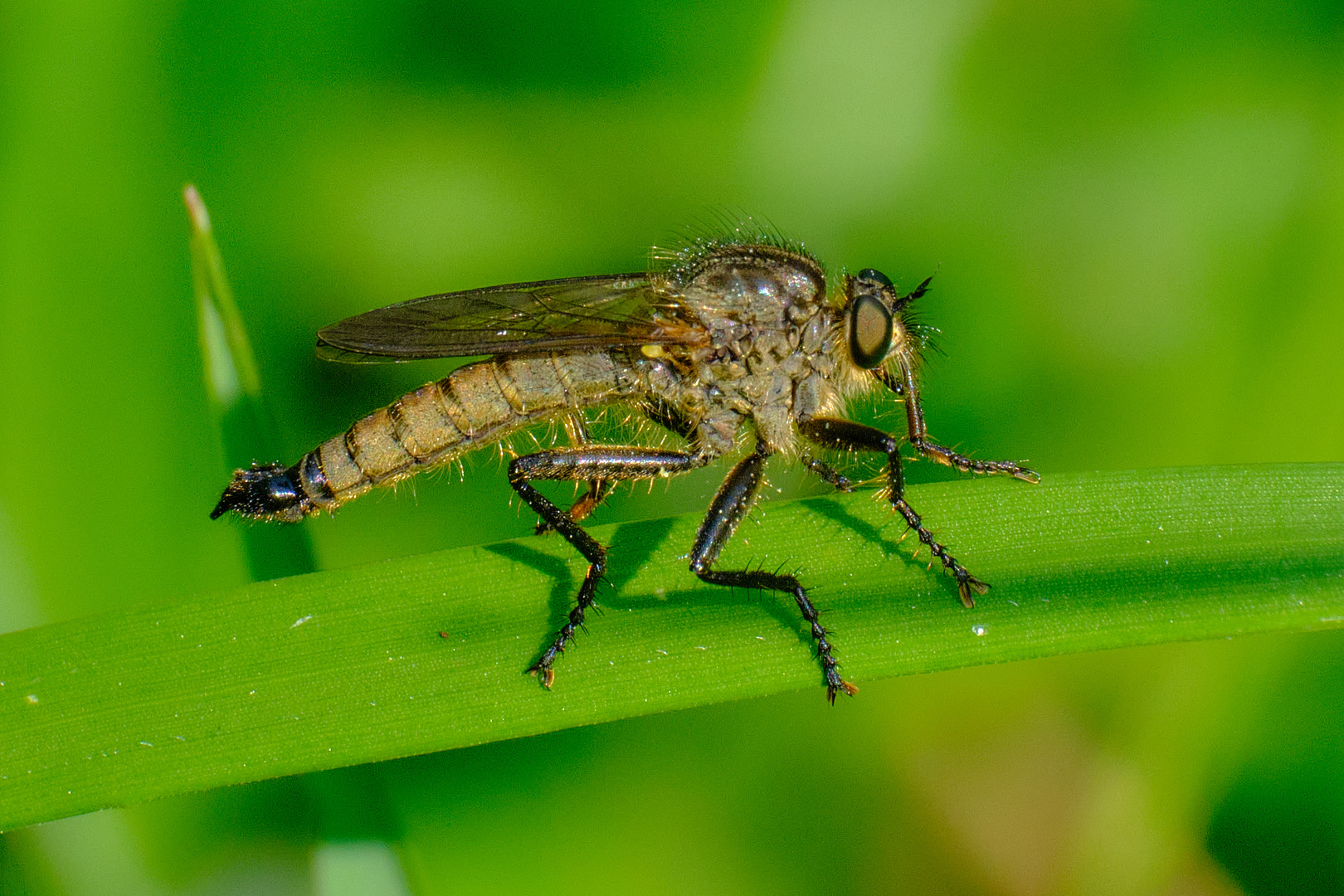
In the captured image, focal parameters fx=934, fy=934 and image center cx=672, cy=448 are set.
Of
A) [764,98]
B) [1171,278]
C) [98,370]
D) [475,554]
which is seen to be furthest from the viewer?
[764,98]

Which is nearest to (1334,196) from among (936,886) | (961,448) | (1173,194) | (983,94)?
(1173,194)

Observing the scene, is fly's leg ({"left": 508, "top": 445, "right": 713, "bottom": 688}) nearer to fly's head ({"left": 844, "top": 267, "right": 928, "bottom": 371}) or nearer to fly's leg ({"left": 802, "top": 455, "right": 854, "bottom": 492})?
fly's leg ({"left": 802, "top": 455, "right": 854, "bottom": 492})

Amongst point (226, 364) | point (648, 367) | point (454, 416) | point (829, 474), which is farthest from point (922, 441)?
point (226, 364)

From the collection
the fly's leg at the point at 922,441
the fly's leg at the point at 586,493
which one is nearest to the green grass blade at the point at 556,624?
the fly's leg at the point at 922,441

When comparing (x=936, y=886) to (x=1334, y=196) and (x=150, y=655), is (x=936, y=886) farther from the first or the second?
(x=1334, y=196)

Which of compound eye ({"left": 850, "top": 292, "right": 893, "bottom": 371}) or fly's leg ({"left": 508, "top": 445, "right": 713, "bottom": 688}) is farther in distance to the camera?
compound eye ({"left": 850, "top": 292, "right": 893, "bottom": 371})

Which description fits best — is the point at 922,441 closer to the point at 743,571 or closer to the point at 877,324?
the point at 877,324

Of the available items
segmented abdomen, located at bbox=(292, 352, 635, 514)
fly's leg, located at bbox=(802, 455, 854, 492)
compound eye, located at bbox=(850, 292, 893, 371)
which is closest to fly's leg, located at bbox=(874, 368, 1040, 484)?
compound eye, located at bbox=(850, 292, 893, 371)
